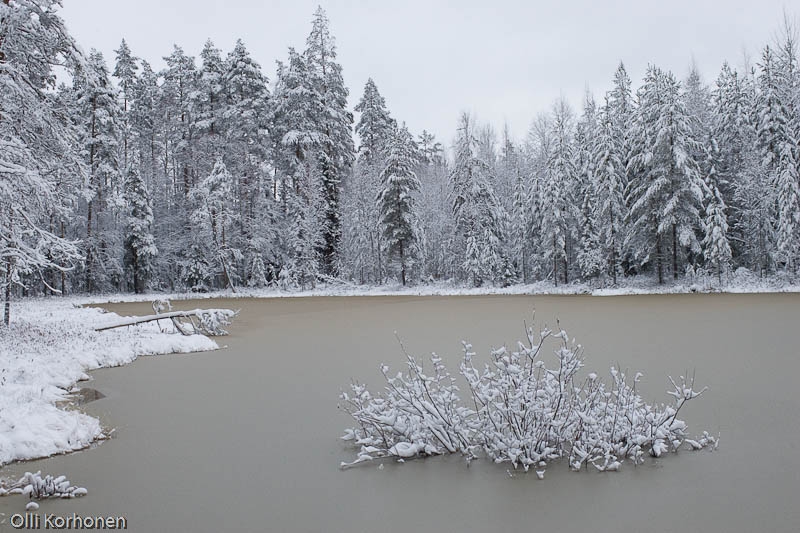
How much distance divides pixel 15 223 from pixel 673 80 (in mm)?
32349

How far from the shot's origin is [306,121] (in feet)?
129

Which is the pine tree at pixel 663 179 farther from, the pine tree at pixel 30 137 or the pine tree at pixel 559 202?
the pine tree at pixel 30 137

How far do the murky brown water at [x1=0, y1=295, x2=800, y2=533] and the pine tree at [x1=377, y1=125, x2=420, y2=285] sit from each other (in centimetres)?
2632

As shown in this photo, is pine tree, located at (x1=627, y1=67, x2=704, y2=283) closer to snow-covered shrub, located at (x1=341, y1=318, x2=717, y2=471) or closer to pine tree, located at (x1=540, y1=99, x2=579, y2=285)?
pine tree, located at (x1=540, y1=99, x2=579, y2=285)

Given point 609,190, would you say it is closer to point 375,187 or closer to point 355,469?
point 375,187

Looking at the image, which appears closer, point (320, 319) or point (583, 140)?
point (320, 319)

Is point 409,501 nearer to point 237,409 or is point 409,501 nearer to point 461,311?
point 237,409

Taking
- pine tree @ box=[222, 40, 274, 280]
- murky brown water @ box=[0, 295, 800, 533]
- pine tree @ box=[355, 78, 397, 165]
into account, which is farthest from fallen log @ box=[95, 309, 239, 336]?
pine tree @ box=[355, 78, 397, 165]

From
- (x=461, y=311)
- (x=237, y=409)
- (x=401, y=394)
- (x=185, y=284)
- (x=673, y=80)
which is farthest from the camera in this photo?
(x=185, y=284)

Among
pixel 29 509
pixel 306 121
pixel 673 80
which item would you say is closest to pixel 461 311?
pixel 29 509

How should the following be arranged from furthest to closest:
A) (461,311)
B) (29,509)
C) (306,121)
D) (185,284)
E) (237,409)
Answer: (306,121) → (185,284) → (461,311) → (237,409) → (29,509)

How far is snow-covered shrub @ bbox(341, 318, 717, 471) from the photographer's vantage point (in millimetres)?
4859

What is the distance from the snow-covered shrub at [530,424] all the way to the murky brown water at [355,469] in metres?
0.16

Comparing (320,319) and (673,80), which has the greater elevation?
(673,80)
